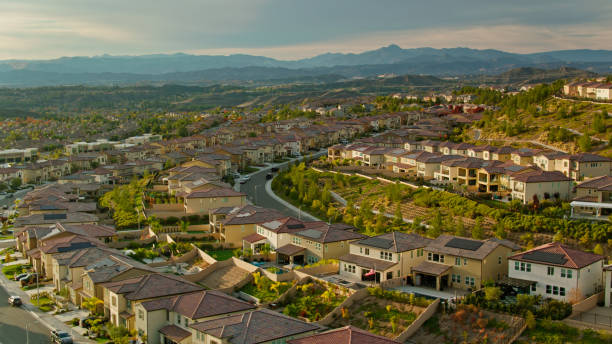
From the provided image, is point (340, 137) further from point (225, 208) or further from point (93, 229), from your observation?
point (93, 229)

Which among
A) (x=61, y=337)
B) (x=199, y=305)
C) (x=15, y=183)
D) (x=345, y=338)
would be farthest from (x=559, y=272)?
(x=15, y=183)

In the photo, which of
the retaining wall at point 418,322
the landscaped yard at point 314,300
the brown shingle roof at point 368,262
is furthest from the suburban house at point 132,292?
the retaining wall at point 418,322

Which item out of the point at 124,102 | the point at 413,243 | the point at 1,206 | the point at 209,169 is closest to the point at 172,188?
the point at 209,169

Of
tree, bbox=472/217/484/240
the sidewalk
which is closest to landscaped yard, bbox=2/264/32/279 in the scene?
the sidewalk

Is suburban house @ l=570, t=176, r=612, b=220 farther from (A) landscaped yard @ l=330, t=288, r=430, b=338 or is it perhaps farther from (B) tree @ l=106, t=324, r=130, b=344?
(B) tree @ l=106, t=324, r=130, b=344

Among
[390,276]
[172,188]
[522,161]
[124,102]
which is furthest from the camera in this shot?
[124,102]

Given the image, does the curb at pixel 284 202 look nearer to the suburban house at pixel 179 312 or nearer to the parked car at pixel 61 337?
the suburban house at pixel 179 312
